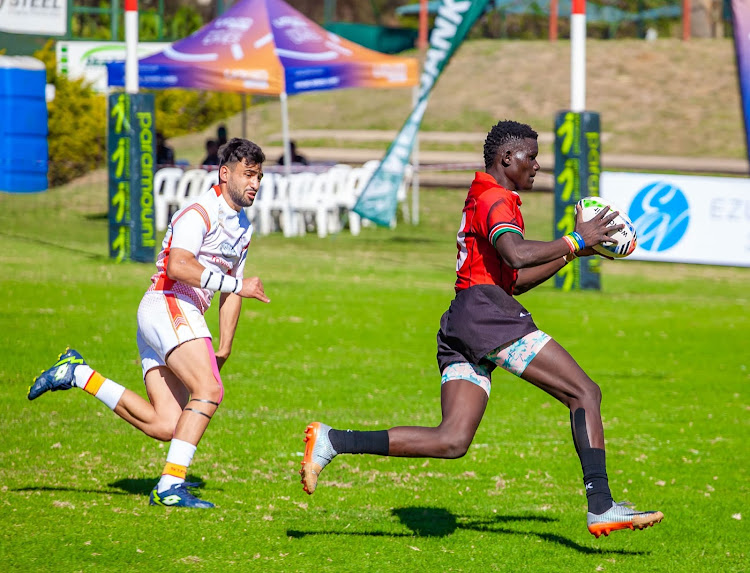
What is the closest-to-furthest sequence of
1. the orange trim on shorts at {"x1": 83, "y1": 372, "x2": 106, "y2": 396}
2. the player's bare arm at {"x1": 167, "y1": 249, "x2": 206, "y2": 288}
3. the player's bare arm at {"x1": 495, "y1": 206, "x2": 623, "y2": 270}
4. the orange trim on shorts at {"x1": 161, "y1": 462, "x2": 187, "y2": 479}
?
the player's bare arm at {"x1": 495, "y1": 206, "x2": 623, "y2": 270}
the player's bare arm at {"x1": 167, "y1": 249, "x2": 206, "y2": 288}
the orange trim on shorts at {"x1": 161, "y1": 462, "x2": 187, "y2": 479}
the orange trim on shorts at {"x1": 83, "y1": 372, "x2": 106, "y2": 396}

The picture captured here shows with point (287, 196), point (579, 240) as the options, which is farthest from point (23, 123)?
point (579, 240)

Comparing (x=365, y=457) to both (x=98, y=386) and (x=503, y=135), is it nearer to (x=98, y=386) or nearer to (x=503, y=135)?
(x=98, y=386)

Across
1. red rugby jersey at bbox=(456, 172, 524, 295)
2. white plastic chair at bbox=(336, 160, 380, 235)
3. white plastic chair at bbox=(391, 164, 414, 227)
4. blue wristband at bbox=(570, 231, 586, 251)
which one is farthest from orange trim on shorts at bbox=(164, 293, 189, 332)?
white plastic chair at bbox=(391, 164, 414, 227)

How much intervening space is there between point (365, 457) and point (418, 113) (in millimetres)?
12547

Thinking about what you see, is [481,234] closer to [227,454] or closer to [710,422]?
[227,454]

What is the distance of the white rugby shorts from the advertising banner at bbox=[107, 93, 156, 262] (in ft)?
39.4

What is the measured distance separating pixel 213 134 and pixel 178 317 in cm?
2986

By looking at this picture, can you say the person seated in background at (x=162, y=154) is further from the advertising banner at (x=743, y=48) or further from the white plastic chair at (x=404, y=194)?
the advertising banner at (x=743, y=48)

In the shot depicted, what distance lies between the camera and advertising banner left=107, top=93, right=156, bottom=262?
18297 mm

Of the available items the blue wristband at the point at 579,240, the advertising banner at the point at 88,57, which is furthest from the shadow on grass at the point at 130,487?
the advertising banner at the point at 88,57

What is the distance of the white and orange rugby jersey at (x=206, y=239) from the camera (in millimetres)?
6527

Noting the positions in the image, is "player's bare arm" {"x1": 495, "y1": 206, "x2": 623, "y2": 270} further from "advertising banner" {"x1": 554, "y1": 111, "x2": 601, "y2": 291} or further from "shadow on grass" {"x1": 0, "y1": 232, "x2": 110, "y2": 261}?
"shadow on grass" {"x1": 0, "y1": 232, "x2": 110, "y2": 261}

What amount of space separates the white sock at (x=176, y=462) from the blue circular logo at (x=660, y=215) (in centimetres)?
1307

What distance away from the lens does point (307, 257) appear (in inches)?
816
